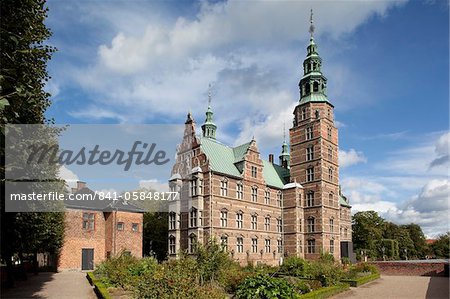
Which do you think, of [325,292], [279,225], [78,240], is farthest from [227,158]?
[325,292]

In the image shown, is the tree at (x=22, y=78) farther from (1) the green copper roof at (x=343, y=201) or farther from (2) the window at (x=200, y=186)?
(1) the green copper roof at (x=343, y=201)

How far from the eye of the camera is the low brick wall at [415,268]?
35844mm

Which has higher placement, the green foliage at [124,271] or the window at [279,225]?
the window at [279,225]

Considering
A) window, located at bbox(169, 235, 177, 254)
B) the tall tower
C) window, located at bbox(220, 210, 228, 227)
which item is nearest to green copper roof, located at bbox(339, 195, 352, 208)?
the tall tower

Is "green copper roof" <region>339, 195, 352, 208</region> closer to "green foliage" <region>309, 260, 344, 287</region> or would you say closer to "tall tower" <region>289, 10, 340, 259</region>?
"tall tower" <region>289, 10, 340, 259</region>

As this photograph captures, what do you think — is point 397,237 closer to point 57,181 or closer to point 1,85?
point 57,181

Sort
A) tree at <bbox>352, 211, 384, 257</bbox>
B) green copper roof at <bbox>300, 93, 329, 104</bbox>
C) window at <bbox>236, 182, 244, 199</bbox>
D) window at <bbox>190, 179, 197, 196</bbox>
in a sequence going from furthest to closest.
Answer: tree at <bbox>352, 211, 384, 257</bbox>
green copper roof at <bbox>300, 93, 329, 104</bbox>
window at <bbox>236, 182, 244, 199</bbox>
window at <bbox>190, 179, 197, 196</bbox>

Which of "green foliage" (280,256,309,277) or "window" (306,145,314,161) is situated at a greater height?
"window" (306,145,314,161)

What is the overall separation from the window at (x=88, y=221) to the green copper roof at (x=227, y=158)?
534 inches

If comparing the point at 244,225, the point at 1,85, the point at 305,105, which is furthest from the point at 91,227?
the point at 1,85

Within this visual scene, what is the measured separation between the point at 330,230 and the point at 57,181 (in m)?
35.0

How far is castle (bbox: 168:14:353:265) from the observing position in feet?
126

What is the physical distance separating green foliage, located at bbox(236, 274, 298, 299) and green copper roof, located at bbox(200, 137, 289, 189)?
23.6m

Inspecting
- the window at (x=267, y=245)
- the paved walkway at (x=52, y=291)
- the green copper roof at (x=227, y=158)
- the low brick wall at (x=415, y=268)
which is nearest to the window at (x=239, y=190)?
the green copper roof at (x=227, y=158)
